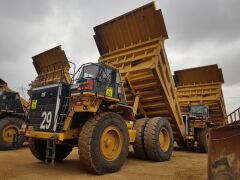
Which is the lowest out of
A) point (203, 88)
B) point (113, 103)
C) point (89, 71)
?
point (113, 103)

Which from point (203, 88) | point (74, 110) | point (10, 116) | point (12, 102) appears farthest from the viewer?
point (203, 88)

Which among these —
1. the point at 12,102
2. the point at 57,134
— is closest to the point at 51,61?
the point at 12,102

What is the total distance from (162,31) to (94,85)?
10.3ft

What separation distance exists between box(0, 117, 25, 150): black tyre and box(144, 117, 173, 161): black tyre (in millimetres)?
4628

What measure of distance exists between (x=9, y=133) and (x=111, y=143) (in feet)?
17.9

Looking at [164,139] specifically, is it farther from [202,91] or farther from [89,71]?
[202,91]

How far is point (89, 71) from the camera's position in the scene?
21.9 feet

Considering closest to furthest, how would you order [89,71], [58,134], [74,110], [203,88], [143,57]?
[58,134] → [74,110] → [89,71] → [143,57] → [203,88]

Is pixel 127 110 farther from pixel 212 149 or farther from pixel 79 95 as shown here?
pixel 212 149

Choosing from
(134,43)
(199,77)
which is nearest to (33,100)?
(134,43)

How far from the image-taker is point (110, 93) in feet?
20.9

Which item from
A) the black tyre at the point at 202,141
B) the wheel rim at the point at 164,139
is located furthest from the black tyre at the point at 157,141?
the black tyre at the point at 202,141

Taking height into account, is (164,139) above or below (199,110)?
below

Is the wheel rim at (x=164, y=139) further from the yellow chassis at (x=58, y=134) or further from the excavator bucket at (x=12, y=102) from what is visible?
the excavator bucket at (x=12, y=102)
